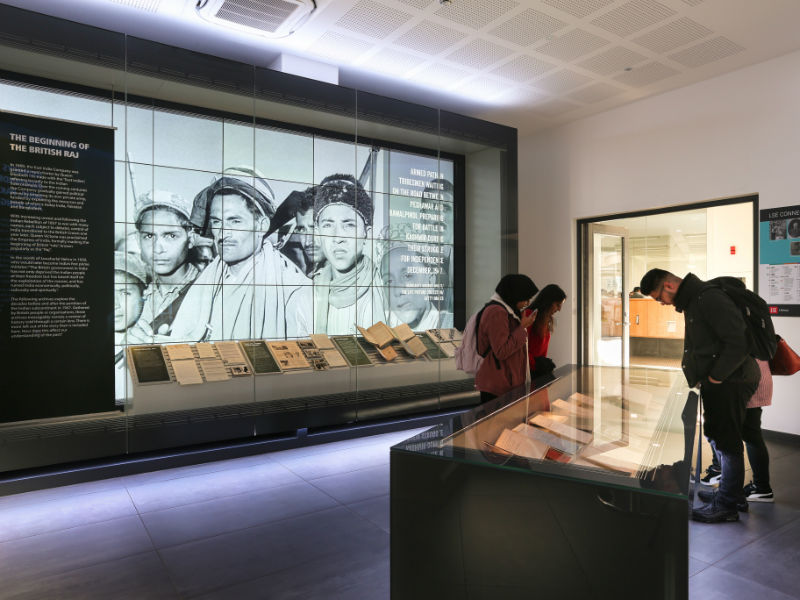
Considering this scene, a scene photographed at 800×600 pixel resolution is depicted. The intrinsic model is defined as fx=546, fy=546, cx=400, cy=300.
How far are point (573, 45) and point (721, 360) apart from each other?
11.5 feet

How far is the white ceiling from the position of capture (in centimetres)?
452

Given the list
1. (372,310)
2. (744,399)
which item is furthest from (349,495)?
(744,399)

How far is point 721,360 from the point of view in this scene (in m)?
3.03

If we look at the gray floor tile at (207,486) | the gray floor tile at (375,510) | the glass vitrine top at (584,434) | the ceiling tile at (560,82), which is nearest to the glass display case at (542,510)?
the glass vitrine top at (584,434)

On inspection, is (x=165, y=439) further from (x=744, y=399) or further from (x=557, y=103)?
(x=557, y=103)

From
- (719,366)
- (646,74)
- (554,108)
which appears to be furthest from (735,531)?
(554,108)

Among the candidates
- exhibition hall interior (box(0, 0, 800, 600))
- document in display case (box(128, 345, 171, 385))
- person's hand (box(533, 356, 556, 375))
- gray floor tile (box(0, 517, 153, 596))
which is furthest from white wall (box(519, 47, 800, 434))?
gray floor tile (box(0, 517, 153, 596))

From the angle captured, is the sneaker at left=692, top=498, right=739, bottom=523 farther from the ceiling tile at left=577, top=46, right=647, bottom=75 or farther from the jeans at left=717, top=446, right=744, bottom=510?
the ceiling tile at left=577, top=46, right=647, bottom=75

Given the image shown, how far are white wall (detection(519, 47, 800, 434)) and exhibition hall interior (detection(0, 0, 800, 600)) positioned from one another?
0.12 feet

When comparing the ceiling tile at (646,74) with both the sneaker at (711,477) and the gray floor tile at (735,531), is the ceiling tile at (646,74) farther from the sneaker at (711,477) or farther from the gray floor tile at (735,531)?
the gray floor tile at (735,531)

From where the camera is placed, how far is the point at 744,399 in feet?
10.5

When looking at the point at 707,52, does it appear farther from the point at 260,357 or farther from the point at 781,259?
the point at 260,357

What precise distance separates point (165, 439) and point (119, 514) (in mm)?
1040

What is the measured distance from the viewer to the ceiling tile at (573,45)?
5.00 meters
